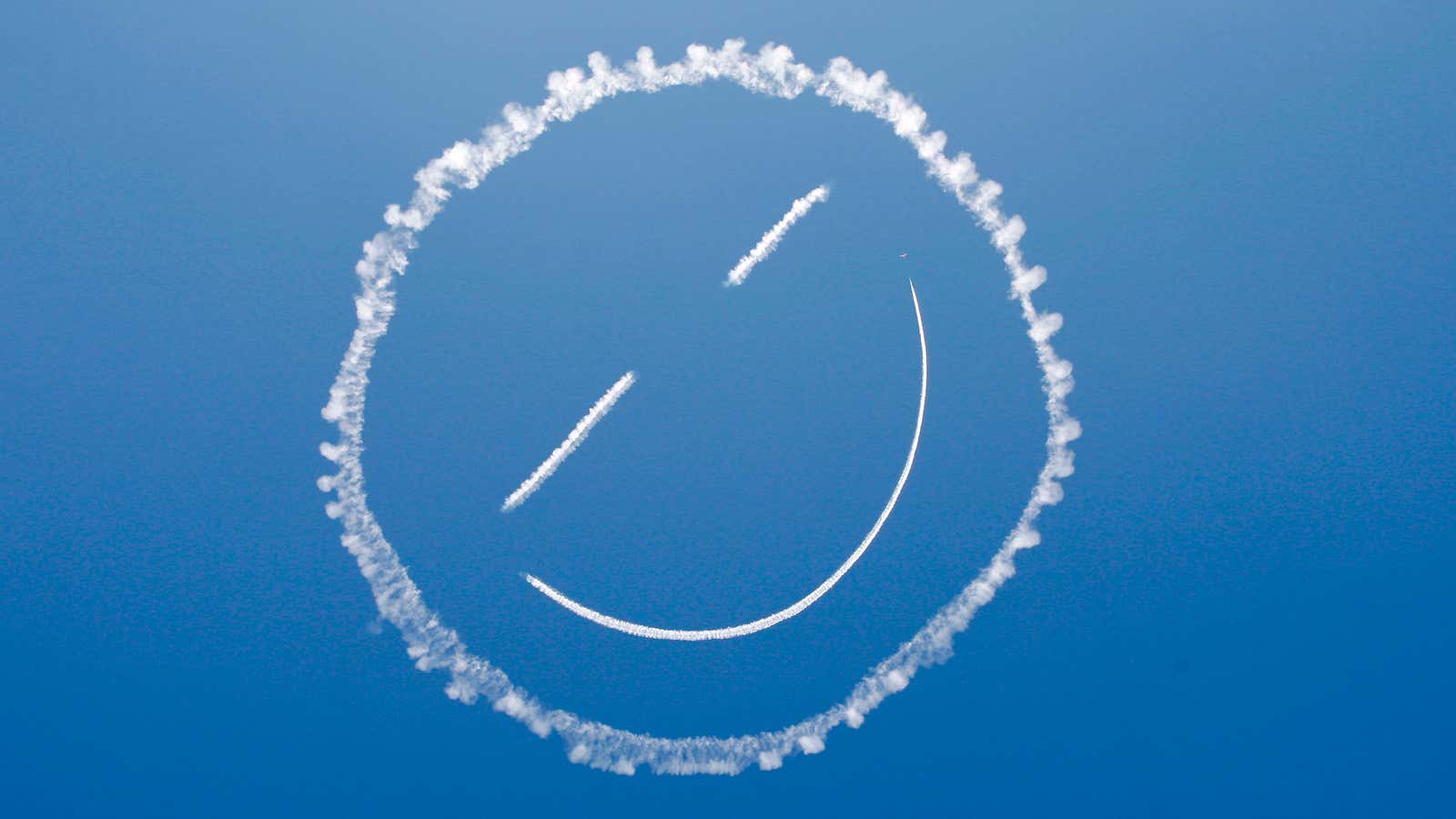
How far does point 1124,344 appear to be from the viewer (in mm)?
1168

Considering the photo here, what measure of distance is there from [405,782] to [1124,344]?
1.28 meters

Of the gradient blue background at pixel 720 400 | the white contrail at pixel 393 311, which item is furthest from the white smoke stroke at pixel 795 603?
the white contrail at pixel 393 311

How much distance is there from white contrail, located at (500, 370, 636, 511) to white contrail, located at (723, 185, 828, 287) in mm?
215

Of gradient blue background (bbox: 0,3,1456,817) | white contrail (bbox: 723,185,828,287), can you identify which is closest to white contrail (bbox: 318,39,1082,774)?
gradient blue background (bbox: 0,3,1456,817)

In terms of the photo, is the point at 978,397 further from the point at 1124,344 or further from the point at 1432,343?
the point at 1432,343

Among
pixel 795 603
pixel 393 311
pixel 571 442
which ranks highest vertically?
pixel 393 311

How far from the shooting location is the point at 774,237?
3.75 ft

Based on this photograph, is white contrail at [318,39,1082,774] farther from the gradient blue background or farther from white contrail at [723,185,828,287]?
white contrail at [723,185,828,287]

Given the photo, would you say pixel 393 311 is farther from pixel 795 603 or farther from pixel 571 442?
pixel 795 603

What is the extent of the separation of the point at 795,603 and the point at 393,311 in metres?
0.74

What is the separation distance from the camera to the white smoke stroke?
1.16 metres

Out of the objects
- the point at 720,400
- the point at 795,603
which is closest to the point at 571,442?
the point at 720,400

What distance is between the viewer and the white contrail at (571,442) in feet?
3.75

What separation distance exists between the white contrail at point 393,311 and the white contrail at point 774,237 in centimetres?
14
